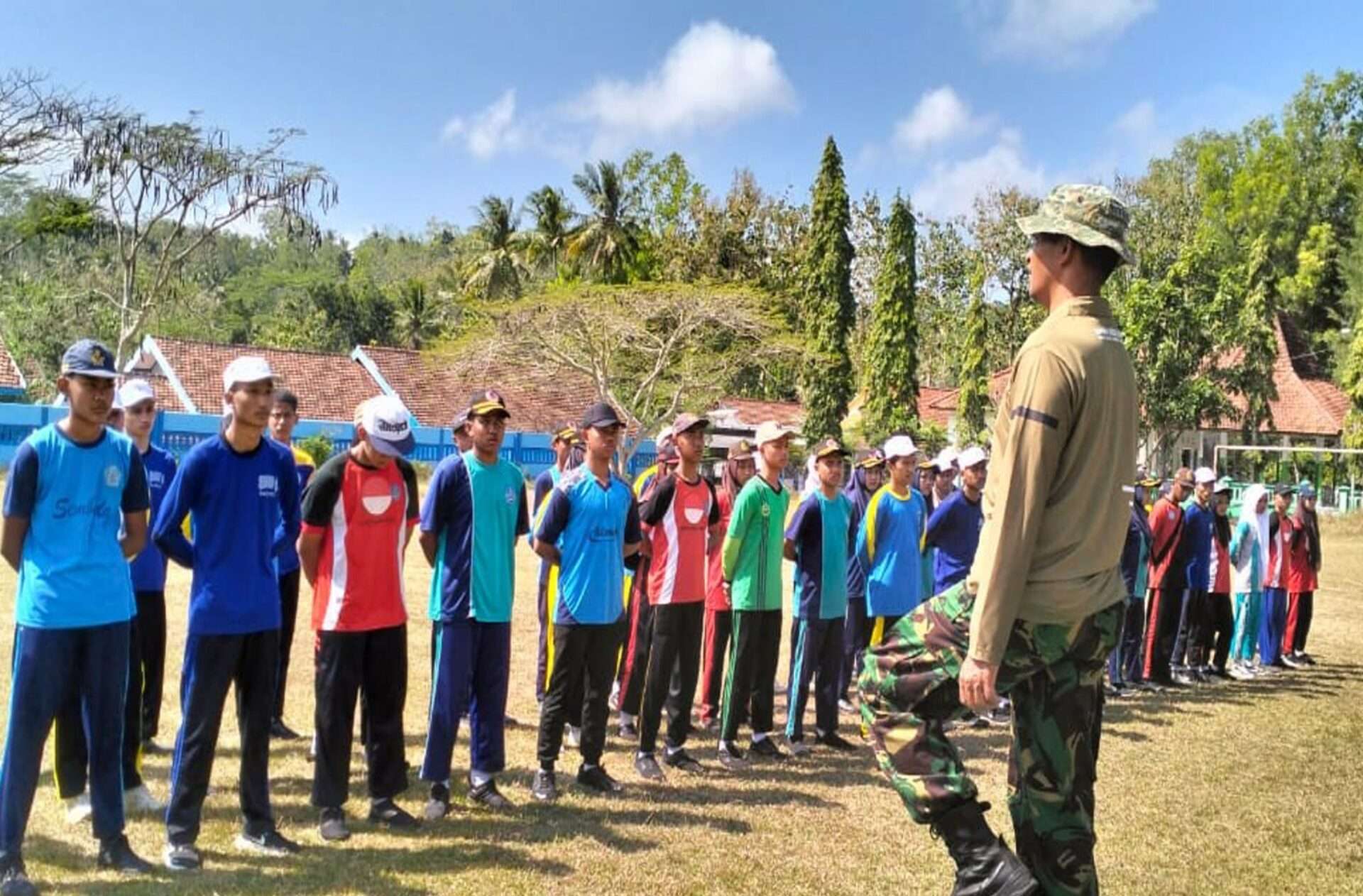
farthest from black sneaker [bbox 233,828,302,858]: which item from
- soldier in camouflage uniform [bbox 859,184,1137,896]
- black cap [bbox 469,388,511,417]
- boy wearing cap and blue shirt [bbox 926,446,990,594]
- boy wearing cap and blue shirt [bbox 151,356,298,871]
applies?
boy wearing cap and blue shirt [bbox 926,446,990,594]

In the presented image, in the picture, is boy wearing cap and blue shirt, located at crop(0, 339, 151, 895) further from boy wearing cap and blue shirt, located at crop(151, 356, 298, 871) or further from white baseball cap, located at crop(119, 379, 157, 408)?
white baseball cap, located at crop(119, 379, 157, 408)

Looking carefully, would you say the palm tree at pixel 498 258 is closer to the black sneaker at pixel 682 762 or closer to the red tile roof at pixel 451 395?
the red tile roof at pixel 451 395

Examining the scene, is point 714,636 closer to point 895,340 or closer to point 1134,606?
point 1134,606

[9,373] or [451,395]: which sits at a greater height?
[451,395]

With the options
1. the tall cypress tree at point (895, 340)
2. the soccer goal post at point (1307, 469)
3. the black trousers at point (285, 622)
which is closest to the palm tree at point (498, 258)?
the tall cypress tree at point (895, 340)

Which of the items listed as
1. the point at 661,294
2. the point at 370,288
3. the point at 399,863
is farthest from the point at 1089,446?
the point at 370,288

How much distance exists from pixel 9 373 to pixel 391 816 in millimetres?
38534

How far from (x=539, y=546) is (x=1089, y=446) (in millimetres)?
3634

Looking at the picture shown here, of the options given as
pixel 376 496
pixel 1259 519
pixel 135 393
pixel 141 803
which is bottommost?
pixel 141 803

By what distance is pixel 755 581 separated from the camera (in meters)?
7.56

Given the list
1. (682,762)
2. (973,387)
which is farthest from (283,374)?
(682,762)

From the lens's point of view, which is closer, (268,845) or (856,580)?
(268,845)

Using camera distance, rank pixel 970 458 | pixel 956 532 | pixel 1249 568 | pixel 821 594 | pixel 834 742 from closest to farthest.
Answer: pixel 821 594, pixel 834 742, pixel 956 532, pixel 970 458, pixel 1249 568

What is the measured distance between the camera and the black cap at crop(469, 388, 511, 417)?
618cm
